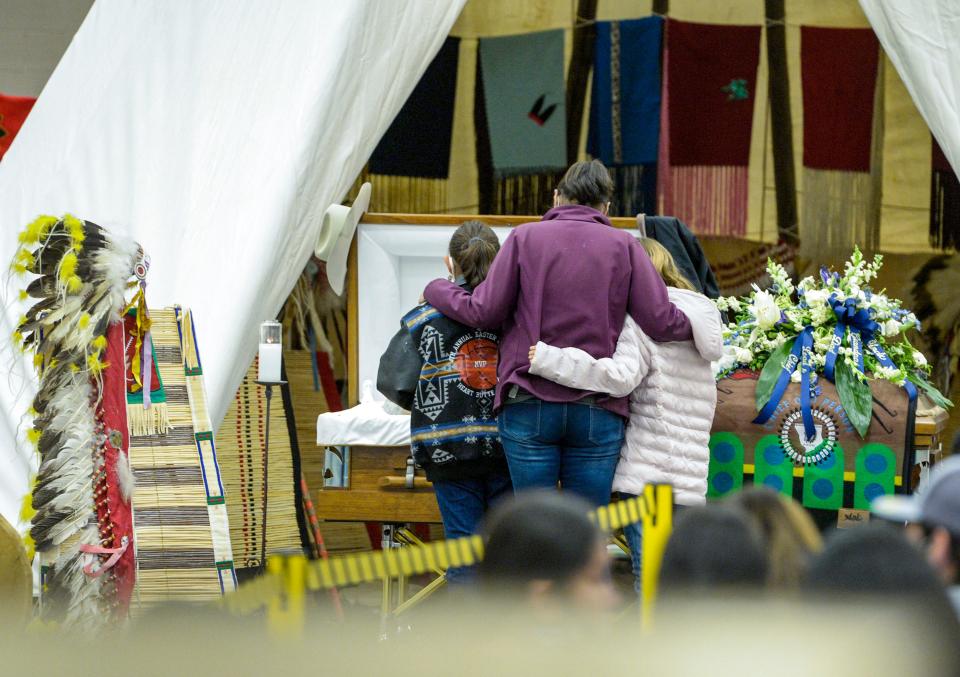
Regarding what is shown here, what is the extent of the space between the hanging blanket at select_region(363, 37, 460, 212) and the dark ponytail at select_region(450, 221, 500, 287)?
2.39m

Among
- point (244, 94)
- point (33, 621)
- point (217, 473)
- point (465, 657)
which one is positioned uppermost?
point (244, 94)

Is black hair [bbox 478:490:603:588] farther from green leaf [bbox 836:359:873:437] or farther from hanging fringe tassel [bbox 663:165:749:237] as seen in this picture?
hanging fringe tassel [bbox 663:165:749:237]

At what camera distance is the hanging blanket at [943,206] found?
583 centimetres

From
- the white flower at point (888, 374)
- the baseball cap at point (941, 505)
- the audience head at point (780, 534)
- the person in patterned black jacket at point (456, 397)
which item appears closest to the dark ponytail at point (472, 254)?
the person in patterned black jacket at point (456, 397)

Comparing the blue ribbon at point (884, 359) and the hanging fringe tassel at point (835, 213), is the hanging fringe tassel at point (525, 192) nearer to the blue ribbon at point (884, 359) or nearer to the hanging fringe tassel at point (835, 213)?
the hanging fringe tassel at point (835, 213)

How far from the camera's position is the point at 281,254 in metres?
4.21

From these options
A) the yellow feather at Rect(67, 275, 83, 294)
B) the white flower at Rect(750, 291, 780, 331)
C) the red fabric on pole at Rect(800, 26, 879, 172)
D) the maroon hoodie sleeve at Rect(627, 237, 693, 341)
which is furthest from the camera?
the red fabric on pole at Rect(800, 26, 879, 172)

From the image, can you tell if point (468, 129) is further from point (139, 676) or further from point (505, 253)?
point (139, 676)

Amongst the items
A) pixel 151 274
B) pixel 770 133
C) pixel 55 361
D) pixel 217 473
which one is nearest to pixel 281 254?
pixel 151 274

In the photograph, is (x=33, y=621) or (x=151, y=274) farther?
(x=151, y=274)

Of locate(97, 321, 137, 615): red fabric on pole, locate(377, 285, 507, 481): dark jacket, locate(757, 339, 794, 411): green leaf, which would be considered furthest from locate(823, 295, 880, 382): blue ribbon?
locate(97, 321, 137, 615): red fabric on pole

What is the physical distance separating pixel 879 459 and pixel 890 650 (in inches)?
112

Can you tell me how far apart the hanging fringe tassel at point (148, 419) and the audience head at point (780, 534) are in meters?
2.16

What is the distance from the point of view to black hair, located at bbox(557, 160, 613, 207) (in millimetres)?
3426
